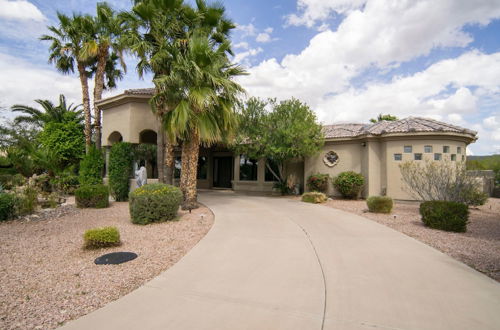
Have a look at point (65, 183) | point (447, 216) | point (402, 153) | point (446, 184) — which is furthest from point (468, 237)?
point (65, 183)

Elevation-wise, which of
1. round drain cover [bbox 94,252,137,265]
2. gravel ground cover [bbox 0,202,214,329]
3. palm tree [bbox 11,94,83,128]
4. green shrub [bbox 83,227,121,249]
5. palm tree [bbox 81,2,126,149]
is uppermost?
palm tree [bbox 81,2,126,149]

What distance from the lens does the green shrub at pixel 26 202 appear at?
9.10 meters

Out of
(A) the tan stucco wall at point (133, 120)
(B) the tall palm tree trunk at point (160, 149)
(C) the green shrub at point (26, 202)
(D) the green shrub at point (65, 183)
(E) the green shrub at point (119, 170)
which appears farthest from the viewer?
(D) the green shrub at point (65, 183)

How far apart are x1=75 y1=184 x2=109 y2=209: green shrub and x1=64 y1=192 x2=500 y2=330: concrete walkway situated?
7379mm

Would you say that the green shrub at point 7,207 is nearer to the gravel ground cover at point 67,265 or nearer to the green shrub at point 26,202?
the green shrub at point 26,202

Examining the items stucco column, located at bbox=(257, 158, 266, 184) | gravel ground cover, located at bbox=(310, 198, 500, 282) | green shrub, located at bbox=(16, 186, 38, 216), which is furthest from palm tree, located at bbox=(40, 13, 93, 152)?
gravel ground cover, located at bbox=(310, 198, 500, 282)

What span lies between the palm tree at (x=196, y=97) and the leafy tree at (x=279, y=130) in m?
3.98

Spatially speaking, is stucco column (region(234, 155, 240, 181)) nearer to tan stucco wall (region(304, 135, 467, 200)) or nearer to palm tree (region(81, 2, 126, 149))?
tan stucco wall (region(304, 135, 467, 200))

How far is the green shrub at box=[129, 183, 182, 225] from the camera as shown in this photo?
827 centimetres

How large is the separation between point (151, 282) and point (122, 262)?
128cm

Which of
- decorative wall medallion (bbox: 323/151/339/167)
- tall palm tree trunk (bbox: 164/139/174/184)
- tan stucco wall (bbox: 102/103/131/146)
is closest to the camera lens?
tall palm tree trunk (bbox: 164/139/174/184)

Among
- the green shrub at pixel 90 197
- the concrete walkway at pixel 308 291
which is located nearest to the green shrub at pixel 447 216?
the concrete walkway at pixel 308 291

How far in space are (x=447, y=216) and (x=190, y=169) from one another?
890 centimetres

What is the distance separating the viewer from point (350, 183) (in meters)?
14.8
